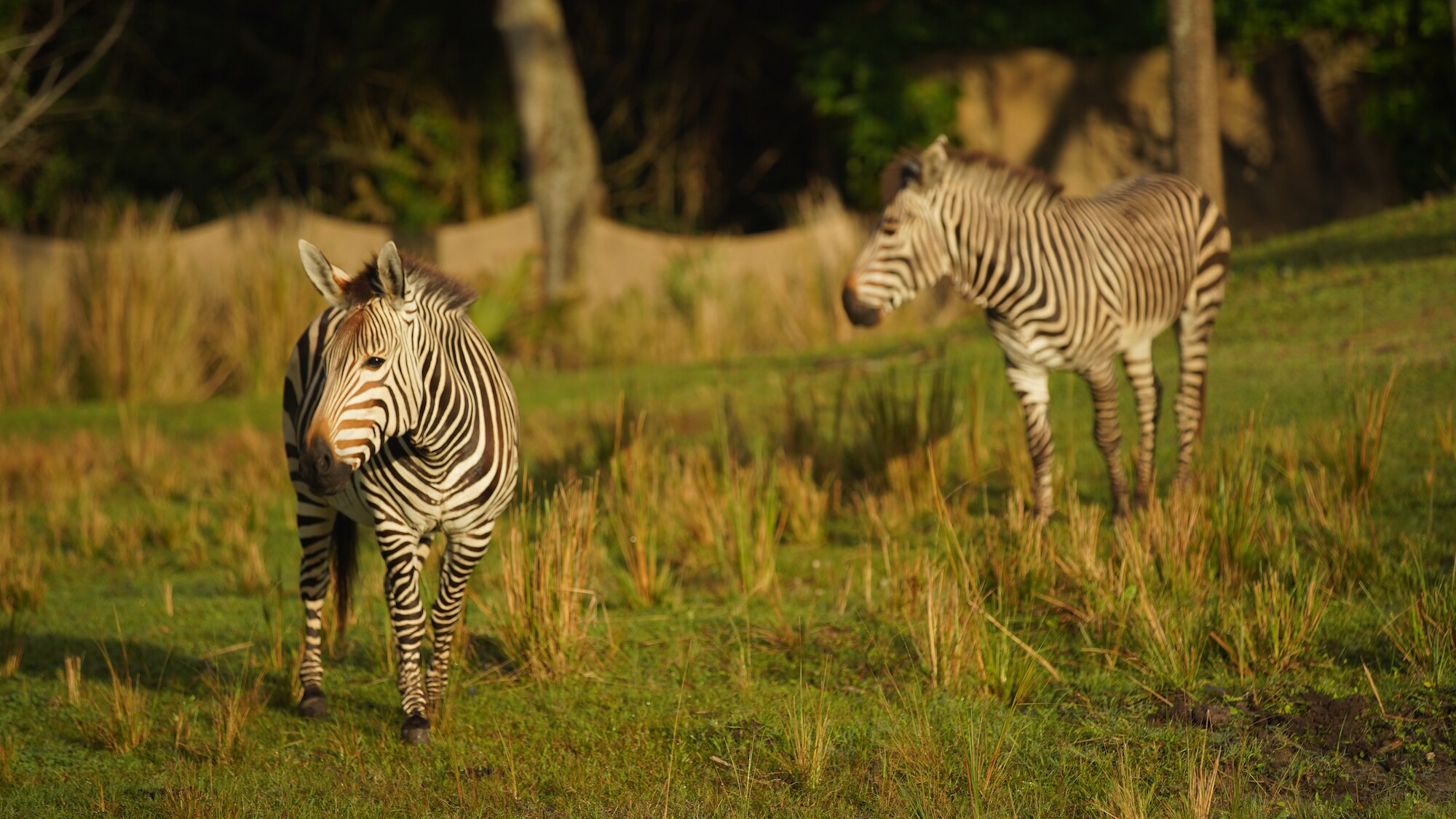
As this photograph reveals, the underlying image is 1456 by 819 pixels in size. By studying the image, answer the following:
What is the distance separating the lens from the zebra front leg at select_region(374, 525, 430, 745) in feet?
15.8

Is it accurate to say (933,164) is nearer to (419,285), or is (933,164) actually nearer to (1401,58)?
(419,285)

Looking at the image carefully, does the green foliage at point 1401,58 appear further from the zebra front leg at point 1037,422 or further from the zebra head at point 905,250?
the zebra head at point 905,250

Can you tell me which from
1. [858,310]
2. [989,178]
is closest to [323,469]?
[858,310]

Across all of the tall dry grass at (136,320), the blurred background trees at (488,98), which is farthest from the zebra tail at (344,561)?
the blurred background trees at (488,98)

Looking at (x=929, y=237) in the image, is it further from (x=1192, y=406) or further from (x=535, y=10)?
(x=535, y=10)

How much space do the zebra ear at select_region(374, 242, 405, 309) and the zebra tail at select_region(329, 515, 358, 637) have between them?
1.20 meters

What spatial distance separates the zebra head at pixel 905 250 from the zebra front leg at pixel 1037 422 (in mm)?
662

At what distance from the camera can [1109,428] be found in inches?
279

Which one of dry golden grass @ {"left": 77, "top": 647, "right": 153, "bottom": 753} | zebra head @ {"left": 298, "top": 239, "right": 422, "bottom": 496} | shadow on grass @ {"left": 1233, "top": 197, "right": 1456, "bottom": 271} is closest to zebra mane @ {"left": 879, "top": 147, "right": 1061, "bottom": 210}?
zebra head @ {"left": 298, "top": 239, "right": 422, "bottom": 496}

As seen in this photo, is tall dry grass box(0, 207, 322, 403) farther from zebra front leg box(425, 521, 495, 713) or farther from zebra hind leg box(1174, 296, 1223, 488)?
zebra front leg box(425, 521, 495, 713)

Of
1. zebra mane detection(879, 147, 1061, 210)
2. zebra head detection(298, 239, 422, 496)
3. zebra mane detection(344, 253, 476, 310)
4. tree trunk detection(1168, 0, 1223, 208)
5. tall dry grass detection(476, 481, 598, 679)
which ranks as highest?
tree trunk detection(1168, 0, 1223, 208)

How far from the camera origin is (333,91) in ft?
64.8

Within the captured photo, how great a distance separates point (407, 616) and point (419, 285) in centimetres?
113

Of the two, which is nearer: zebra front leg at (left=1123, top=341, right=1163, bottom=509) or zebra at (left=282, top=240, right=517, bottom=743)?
zebra at (left=282, top=240, right=517, bottom=743)
